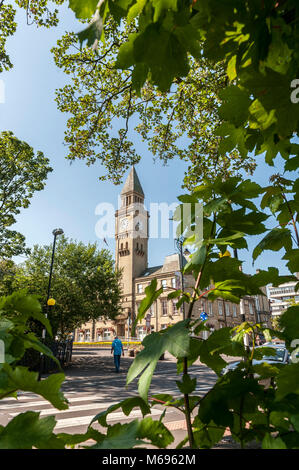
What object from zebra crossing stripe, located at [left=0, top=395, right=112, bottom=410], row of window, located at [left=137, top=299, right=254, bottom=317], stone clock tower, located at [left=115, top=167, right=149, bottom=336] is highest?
stone clock tower, located at [left=115, top=167, right=149, bottom=336]

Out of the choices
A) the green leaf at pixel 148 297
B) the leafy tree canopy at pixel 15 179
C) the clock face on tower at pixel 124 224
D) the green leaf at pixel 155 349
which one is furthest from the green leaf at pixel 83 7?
the clock face on tower at pixel 124 224

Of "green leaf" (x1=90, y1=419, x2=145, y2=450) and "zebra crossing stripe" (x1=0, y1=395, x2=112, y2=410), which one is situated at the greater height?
"green leaf" (x1=90, y1=419, x2=145, y2=450)

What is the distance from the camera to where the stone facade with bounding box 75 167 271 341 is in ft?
183

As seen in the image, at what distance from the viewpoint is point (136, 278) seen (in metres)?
63.2

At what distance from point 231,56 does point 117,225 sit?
72761 millimetres

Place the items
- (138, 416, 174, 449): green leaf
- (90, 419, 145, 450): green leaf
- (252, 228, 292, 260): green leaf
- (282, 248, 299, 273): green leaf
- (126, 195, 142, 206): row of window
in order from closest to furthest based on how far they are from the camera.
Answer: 1. (90, 419, 145, 450): green leaf
2. (138, 416, 174, 449): green leaf
3. (282, 248, 299, 273): green leaf
4. (252, 228, 292, 260): green leaf
5. (126, 195, 142, 206): row of window

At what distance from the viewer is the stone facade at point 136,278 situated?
55906 millimetres

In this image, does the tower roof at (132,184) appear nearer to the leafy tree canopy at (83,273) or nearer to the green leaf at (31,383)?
the leafy tree canopy at (83,273)

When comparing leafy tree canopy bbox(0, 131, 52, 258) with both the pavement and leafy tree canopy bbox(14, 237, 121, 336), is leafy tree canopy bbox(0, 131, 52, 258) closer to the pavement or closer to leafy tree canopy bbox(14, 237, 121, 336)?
leafy tree canopy bbox(14, 237, 121, 336)

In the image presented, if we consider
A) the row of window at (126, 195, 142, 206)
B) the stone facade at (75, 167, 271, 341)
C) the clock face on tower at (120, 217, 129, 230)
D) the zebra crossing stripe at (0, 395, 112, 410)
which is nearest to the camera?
the zebra crossing stripe at (0, 395, 112, 410)

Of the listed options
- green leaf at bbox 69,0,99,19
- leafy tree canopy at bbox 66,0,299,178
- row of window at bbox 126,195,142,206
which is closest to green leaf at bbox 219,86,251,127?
leafy tree canopy at bbox 66,0,299,178

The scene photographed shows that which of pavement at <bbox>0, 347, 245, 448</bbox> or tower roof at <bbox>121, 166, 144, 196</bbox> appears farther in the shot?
tower roof at <bbox>121, 166, 144, 196</bbox>
